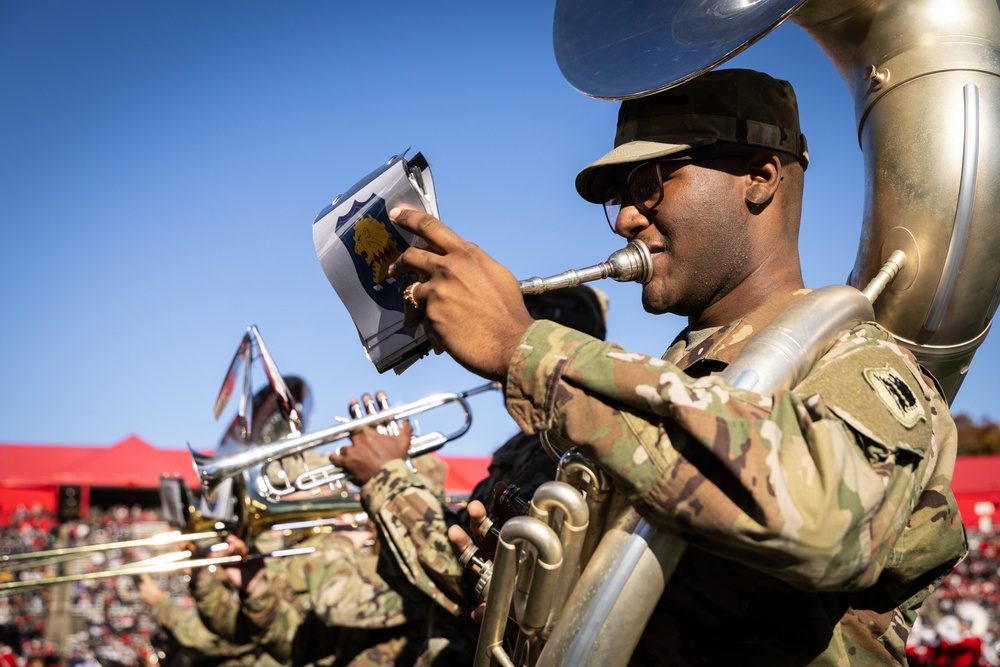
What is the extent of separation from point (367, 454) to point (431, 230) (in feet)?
9.69

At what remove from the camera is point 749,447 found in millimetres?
1418

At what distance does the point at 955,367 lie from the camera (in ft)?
8.23

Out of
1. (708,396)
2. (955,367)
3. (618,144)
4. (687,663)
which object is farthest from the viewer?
(955,367)

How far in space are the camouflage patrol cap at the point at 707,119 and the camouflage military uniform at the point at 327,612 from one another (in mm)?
3416

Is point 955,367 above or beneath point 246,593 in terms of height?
above

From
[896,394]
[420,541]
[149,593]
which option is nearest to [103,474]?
[149,593]

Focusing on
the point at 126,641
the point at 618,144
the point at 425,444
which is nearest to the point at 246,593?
the point at 425,444

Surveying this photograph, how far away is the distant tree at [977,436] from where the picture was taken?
5103cm

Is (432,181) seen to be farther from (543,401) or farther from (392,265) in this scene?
(543,401)

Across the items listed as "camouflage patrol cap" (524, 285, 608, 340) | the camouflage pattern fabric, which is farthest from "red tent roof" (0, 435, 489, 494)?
the camouflage pattern fabric

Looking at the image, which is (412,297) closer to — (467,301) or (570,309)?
(467,301)

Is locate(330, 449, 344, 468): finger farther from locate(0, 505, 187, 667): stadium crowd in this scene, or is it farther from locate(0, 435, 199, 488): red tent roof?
locate(0, 435, 199, 488): red tent roof

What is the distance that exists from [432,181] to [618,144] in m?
0.56

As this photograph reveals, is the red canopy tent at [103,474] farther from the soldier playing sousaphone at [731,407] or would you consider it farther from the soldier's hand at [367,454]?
the soldier playing sousaphone at [731,407]
